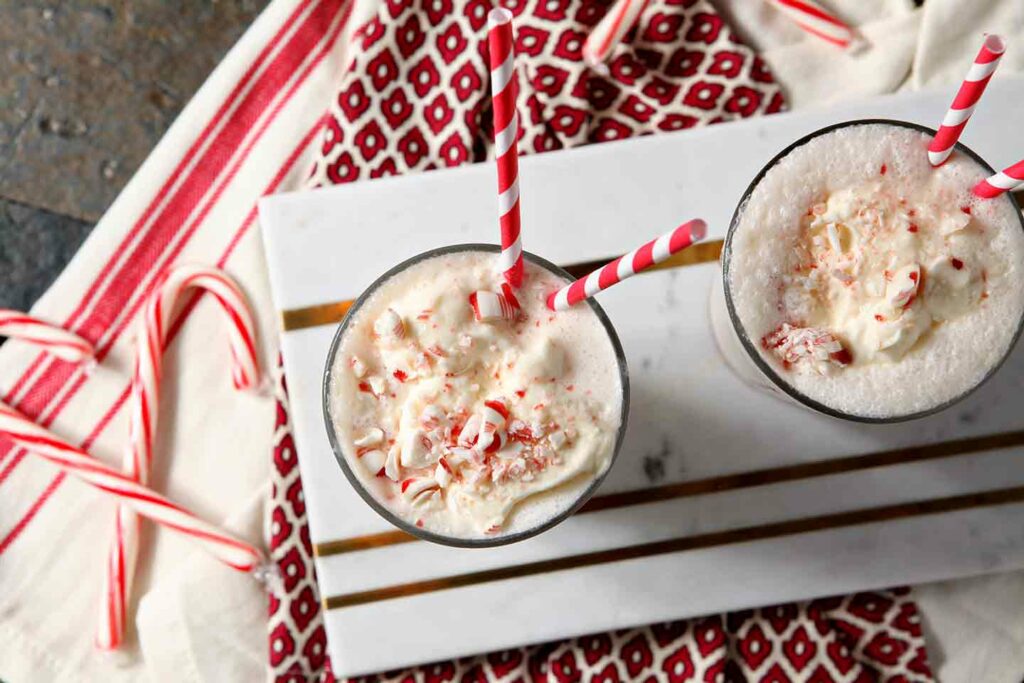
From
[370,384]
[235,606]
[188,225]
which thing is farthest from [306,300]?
[235,606]

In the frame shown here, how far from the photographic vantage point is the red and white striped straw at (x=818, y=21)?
151 centimetres

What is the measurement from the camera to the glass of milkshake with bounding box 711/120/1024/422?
1.09 m

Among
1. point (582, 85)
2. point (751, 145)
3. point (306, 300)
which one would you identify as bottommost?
point (306, 300)

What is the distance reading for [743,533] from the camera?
1351mm

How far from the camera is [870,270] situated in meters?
1.10

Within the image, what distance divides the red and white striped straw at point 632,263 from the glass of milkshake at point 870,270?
7.5 inches

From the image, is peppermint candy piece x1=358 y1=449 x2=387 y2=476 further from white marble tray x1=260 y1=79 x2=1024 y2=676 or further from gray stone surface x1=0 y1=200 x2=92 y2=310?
gray stone surface x1=0 y1=200 x2=92 y2=310

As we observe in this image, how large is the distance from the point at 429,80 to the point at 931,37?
815mm

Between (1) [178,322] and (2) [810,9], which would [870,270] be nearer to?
(2) [810,9]

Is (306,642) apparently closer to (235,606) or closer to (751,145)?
(235,606)

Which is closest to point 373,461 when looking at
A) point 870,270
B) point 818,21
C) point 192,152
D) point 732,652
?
point 870,270

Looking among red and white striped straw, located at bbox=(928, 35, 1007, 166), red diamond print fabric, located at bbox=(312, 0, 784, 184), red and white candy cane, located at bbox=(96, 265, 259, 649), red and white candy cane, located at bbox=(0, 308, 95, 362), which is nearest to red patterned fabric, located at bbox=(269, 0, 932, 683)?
red diamond print fabric, located at bbox=(312, 0, 784, 184)

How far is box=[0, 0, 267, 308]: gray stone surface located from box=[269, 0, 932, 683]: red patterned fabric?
0.38m

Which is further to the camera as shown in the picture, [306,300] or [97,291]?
[97,291]
